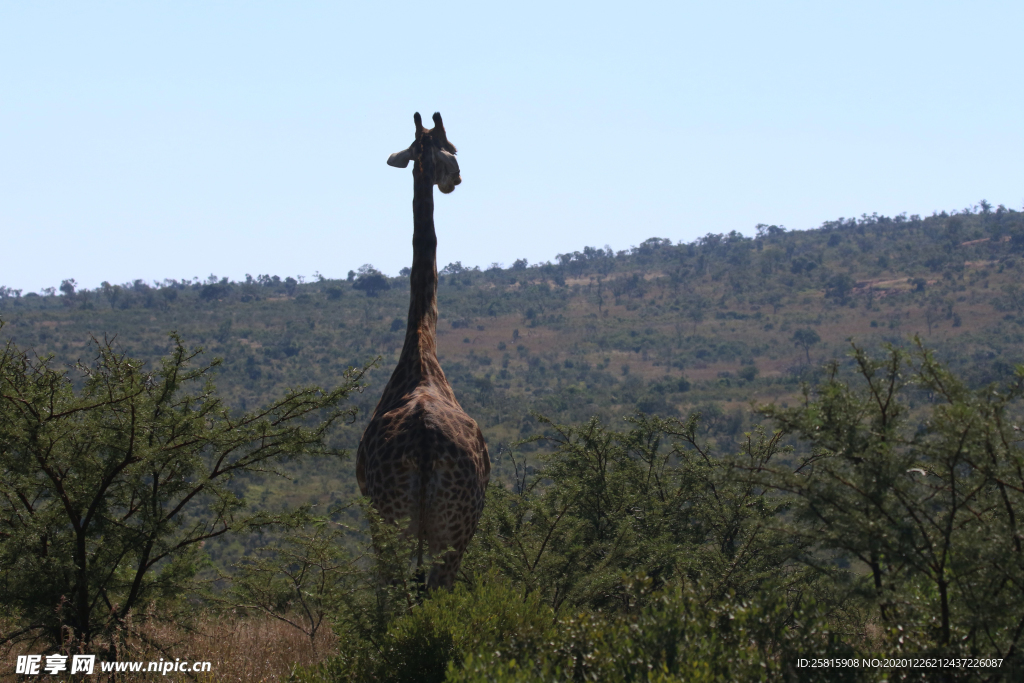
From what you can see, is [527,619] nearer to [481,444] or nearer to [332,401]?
[481,444]

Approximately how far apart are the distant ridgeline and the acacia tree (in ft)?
111

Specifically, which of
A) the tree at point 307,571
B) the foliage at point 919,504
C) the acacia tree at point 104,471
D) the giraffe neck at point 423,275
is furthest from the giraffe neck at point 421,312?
the foliage at point 919,504

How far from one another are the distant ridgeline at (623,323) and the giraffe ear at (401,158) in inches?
1263

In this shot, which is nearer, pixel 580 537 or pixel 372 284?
pixel 580 537

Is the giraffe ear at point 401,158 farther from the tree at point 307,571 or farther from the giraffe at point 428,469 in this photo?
the tree at point 307,571

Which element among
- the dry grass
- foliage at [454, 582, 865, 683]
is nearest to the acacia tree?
the dry grass

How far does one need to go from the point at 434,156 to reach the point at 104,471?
4.16 metres

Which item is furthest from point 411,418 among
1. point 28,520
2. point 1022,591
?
point 1022,591

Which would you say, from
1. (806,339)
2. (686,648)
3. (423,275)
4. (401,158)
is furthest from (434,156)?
(806,339)

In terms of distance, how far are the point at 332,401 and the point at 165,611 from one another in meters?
2.13

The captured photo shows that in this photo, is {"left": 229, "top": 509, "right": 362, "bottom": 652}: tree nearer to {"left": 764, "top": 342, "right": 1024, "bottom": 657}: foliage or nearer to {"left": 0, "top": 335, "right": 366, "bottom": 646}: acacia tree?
{"left": 0, "top": 335, "right": 366, "bottom": 646}: acacia tree

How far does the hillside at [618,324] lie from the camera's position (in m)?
55.3

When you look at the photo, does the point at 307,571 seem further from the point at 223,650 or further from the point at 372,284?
the point at 372,284

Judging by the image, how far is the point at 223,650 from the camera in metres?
6.82
